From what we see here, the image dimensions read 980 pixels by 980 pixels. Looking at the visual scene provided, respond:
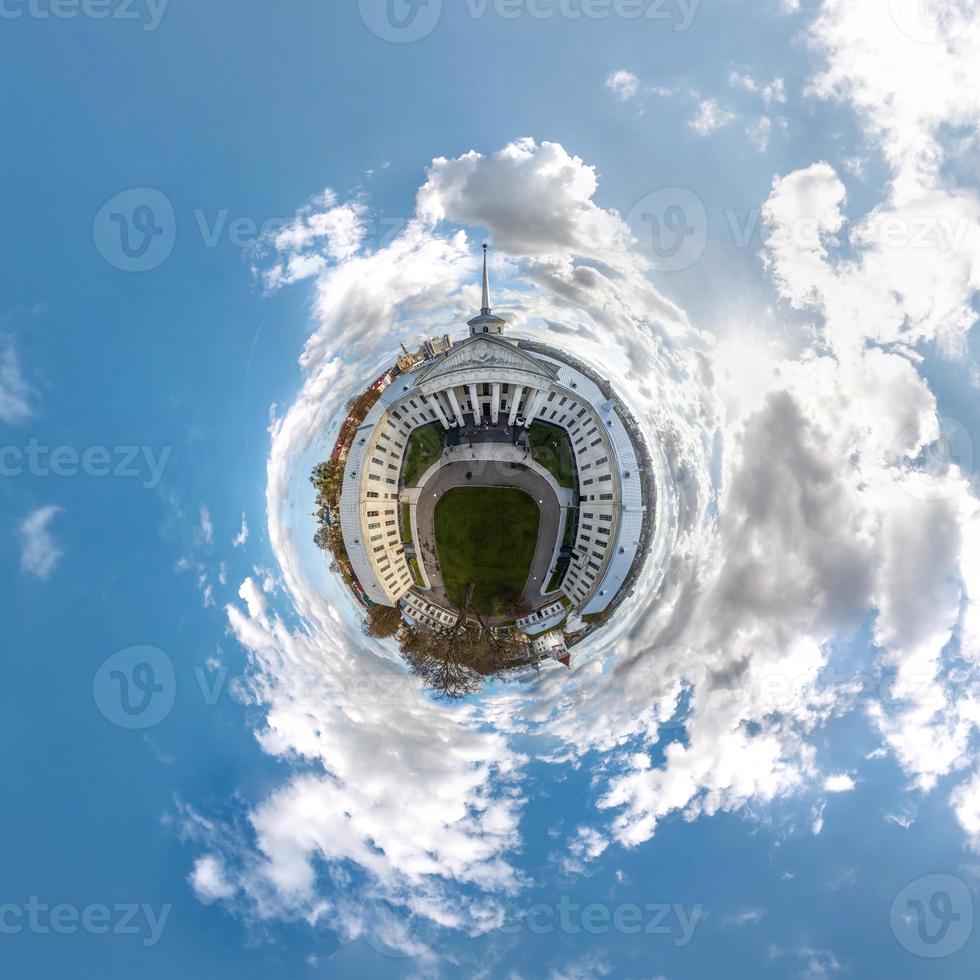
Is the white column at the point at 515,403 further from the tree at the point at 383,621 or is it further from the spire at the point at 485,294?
the tree at the point at 383,621

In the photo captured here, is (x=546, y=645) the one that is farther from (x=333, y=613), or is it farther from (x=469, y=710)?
(x=333, y=613)

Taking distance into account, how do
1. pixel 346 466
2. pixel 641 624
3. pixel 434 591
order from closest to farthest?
pixel 641 624 → pixel 346 466 → pixel 434 591

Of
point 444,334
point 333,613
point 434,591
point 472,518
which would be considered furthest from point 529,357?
point 333,613

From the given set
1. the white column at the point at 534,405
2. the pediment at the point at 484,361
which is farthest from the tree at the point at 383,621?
the white column at the point at 534,405

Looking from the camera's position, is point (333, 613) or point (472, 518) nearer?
point (333, 613)

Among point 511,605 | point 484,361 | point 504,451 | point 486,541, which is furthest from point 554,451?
point 511,605

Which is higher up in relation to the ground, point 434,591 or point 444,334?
point 444,334

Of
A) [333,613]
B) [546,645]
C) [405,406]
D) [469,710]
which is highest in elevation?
[405,406]

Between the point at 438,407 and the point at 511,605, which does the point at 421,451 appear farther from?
the point at 511,605
